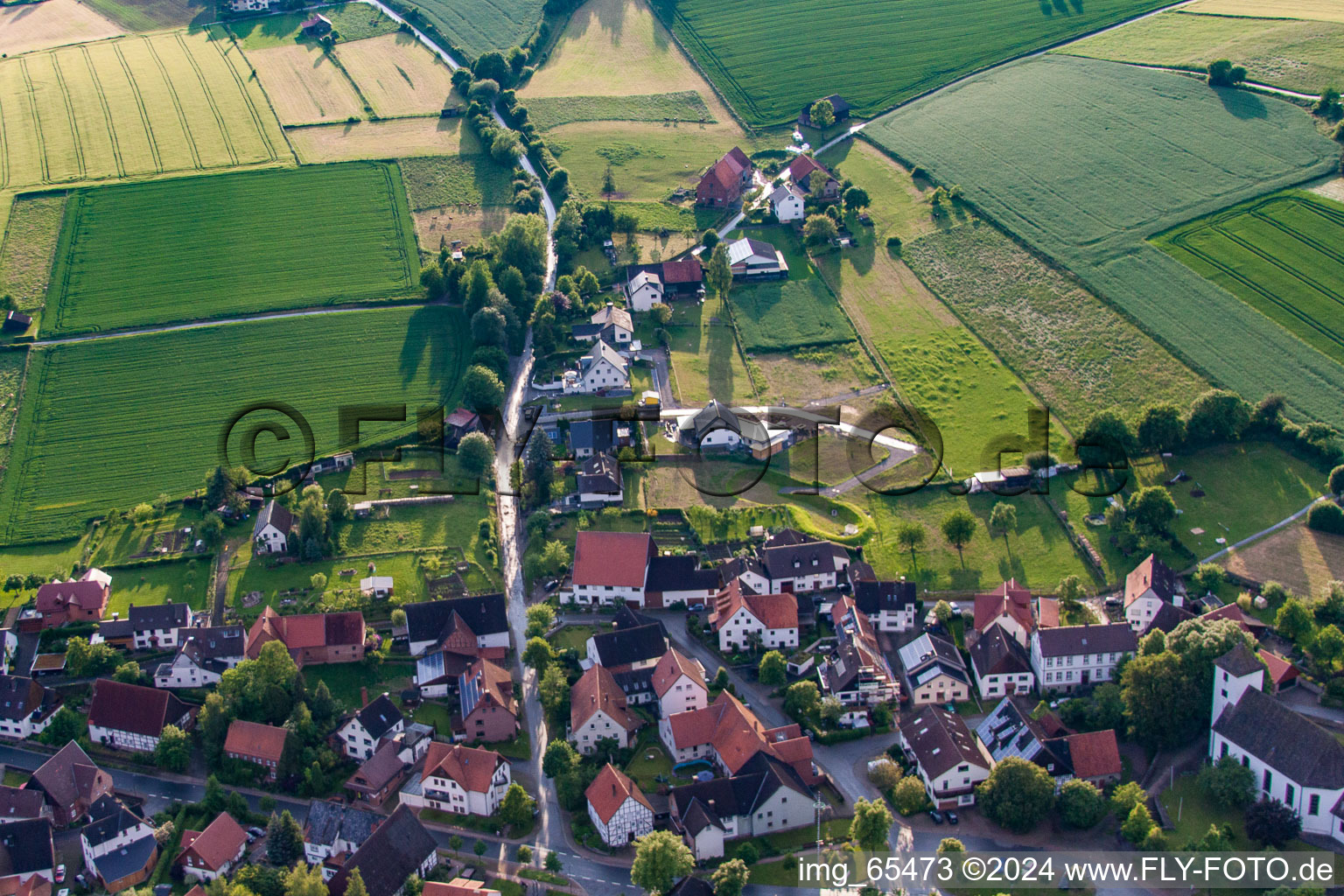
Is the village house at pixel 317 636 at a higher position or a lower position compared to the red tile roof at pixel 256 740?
higher

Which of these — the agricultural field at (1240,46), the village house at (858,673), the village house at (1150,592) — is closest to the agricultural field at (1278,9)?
the agricultural field at (1240,46)

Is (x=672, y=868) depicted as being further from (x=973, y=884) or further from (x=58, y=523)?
(x=58, y=523)

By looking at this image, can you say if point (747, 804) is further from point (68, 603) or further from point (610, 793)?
point (68, 603)

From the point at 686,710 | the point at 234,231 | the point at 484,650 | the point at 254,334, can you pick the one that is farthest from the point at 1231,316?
the point at 234,231

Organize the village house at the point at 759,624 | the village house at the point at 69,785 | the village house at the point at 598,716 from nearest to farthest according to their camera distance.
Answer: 1. the village house at the point at 69,785
2. the village house at the point at 598,716
3. the village house at the point at 759,624

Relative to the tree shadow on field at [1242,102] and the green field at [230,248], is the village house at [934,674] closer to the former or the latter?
the green field at [230,248]

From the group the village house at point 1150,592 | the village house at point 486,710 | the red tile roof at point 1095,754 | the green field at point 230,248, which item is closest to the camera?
the red tile roof at point 1095,754

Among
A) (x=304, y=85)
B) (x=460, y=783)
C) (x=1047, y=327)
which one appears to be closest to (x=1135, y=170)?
(x=1047, y=327)
